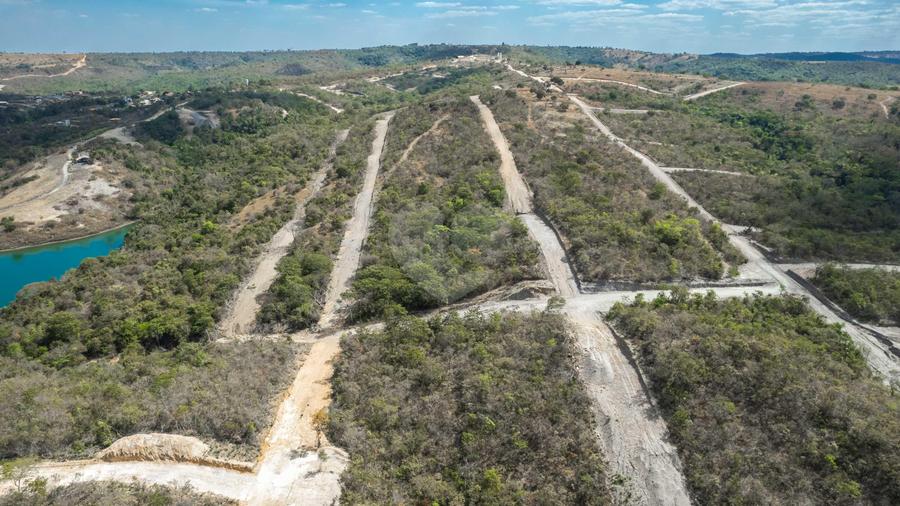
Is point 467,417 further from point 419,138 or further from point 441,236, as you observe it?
point 419,138

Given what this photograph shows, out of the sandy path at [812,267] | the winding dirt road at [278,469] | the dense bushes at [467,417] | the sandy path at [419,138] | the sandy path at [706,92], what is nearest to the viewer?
the winding dirt road at [278,469]

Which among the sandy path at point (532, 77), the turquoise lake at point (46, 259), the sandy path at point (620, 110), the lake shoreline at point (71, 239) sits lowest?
the turquoise lake at point (46, 259)

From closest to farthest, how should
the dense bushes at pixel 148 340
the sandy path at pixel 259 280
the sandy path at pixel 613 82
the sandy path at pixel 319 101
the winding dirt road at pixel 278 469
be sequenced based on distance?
the winding dirt road at pixel 278 469, the dense bushes at pixel 148 340, the sandy path at pixel 259 280, the sandy path at pixel 613 82, the sandy path at pixel 319 101

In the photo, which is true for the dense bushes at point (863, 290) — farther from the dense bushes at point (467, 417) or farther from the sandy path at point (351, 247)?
the sandy path at point (351, 247)

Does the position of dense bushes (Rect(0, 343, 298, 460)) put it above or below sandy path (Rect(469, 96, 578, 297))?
below

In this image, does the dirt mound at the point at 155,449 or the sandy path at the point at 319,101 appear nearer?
the dirt mound at the point at 155,449

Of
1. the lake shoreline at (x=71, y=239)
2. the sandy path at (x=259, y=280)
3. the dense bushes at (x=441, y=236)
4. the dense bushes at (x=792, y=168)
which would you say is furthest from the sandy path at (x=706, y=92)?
the lake shoreline at (x=71, y=239)

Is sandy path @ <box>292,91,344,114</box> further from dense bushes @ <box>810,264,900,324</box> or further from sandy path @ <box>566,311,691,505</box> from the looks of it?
dense bushes @ <box>810,264,900,324</box>

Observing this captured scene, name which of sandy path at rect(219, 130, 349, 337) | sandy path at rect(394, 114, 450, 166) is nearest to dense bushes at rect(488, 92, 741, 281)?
sandy path at rect(394, 114, 450, 166)
